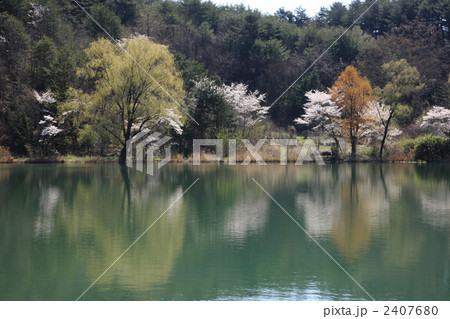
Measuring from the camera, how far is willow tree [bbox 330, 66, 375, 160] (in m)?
39.0

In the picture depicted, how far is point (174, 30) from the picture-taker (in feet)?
205

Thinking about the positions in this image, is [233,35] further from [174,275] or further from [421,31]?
[174,275]

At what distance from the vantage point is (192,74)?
4569 centimetres

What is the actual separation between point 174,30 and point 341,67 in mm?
20088

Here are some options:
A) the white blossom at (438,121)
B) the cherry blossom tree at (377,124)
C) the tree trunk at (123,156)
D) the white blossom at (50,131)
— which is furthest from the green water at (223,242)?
the white blossom at (438,121)

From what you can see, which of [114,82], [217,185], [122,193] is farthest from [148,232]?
[114,82]

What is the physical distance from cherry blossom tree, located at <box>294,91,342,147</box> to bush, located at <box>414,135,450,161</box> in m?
5.98

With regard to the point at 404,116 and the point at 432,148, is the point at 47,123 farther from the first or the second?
the point at 404,116

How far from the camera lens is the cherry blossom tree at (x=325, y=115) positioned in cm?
4038

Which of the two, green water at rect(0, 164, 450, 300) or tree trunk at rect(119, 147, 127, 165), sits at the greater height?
tree trunk at rect(119, 147, 127, 165)

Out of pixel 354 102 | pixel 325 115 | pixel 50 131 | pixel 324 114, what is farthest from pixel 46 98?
pixel 354 102

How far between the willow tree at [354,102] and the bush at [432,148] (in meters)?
4.35

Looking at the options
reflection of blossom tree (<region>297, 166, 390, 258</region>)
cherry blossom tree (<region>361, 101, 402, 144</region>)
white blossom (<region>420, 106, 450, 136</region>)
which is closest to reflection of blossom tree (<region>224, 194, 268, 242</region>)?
reflection of blossom tree (<region>297, 166, 390, 258</region>)

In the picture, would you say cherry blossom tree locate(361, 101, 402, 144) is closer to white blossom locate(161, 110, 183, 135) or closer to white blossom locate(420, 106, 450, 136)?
white blossom locate(420, 106, 450, 136)
